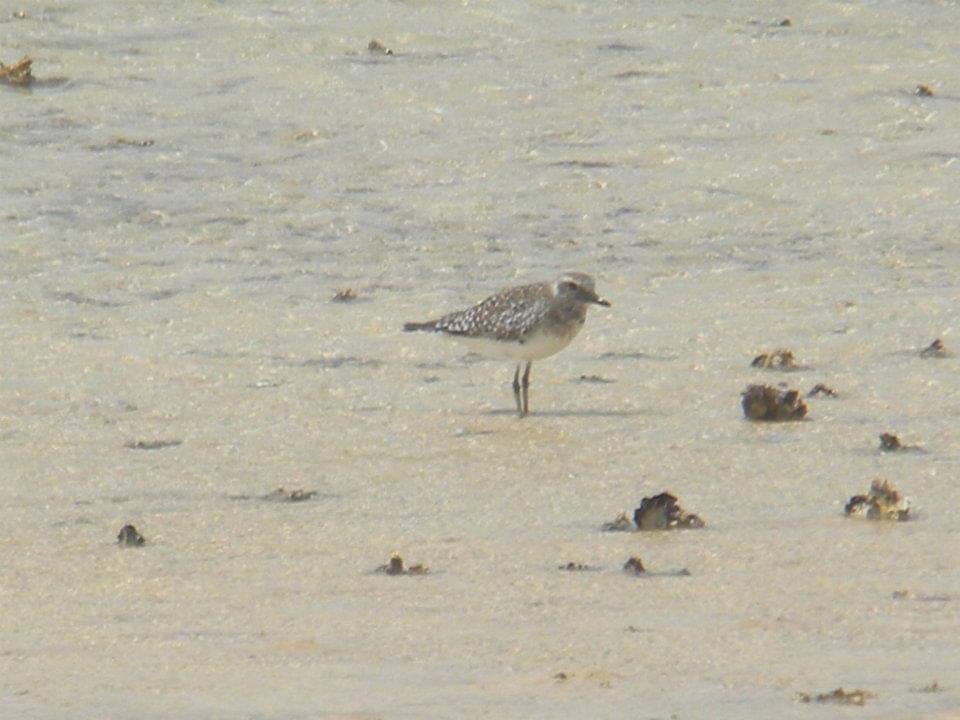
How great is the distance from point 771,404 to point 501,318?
1.80 meters

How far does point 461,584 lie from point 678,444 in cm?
259

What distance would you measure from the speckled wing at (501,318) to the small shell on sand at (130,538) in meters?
3.40

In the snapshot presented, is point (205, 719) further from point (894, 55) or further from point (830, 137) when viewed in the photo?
point (894, 55)

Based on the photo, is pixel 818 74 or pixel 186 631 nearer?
pixel 186 631

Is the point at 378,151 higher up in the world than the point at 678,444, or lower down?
higher up

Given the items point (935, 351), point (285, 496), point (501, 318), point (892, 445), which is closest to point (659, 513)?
point (285, 496)

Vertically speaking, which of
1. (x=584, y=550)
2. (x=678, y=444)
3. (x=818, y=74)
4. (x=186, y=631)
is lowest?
(x=186, y=631)

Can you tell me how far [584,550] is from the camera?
8164 millimetres

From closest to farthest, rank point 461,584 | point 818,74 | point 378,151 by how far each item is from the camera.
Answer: point 461,584 < point 378,151 < point 818,74

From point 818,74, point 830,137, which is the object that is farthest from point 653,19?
point 830,137

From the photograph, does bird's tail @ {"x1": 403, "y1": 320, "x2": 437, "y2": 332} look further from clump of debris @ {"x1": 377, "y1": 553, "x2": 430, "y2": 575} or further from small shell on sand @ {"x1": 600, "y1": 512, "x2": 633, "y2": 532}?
clump of debris @ {"x1": 377, "y1": 553, "x2": 430, "y2": 575}

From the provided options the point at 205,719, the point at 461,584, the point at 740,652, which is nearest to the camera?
the point at 205,719

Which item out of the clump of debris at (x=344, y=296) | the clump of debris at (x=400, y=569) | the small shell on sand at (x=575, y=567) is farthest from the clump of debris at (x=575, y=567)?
the clump of debris at (x=344, y=296)

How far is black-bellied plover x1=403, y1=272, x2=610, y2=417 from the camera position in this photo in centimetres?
1131
